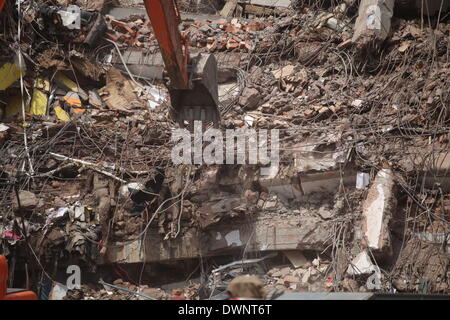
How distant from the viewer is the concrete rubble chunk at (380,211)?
676cm

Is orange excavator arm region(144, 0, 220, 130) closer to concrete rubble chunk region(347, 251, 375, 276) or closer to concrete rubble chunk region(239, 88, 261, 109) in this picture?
concrete rubble chunk region(239, 88, 261, 109)

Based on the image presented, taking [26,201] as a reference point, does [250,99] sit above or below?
above

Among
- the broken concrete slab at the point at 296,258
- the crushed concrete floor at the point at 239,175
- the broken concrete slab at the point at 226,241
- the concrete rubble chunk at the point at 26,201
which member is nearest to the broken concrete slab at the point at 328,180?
the crushed concrete floor at the point at 239,175

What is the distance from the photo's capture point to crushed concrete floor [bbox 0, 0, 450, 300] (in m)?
6.96

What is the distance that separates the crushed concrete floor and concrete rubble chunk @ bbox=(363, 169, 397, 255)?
0.05 ft

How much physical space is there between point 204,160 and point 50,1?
153 inches

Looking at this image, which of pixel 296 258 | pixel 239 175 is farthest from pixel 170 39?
pixel 296 258

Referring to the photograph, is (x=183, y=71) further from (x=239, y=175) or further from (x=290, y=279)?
(x=290, y=279)

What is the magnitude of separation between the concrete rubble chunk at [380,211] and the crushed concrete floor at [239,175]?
A: 15 mm

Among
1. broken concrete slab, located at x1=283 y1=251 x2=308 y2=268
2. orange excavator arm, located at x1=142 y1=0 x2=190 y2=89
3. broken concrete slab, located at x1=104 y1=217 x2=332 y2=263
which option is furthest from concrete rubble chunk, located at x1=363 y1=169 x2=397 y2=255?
orange excavator arm, located at x1=142 y1=0 x2=190 y2=89

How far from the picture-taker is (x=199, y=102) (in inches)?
333

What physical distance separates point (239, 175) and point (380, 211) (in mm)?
1750

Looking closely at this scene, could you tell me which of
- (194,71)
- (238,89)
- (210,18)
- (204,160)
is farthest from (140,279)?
(210,18)

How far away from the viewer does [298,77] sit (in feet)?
30.1
